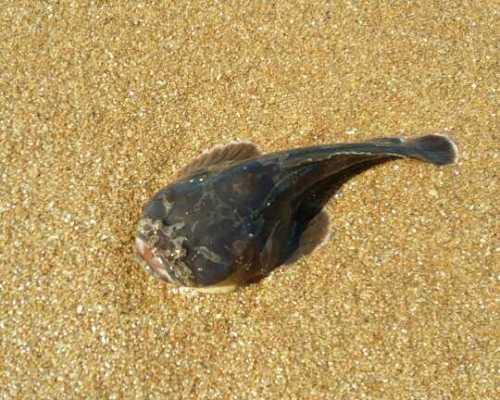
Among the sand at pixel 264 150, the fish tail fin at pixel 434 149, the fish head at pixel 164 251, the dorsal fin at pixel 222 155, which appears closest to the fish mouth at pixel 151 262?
the fish head at pixel 164 251

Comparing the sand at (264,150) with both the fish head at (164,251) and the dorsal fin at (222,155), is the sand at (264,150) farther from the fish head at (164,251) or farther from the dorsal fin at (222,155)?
the fish head at (164,251)

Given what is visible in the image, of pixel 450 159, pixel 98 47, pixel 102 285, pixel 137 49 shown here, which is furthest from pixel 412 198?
pixel 98 47

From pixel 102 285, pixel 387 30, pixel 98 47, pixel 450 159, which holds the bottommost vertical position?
pixel 102 285

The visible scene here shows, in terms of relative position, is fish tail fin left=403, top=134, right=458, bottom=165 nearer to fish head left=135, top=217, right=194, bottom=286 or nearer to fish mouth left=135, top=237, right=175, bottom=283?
fish head left=135, top=217, right=194, bottom=286

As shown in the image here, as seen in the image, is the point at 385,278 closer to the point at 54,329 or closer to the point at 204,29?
the point at 54,329

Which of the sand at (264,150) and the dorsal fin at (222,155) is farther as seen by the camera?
the dorsal fin at (222,155)

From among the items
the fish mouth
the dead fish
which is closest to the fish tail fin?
the dead fish
